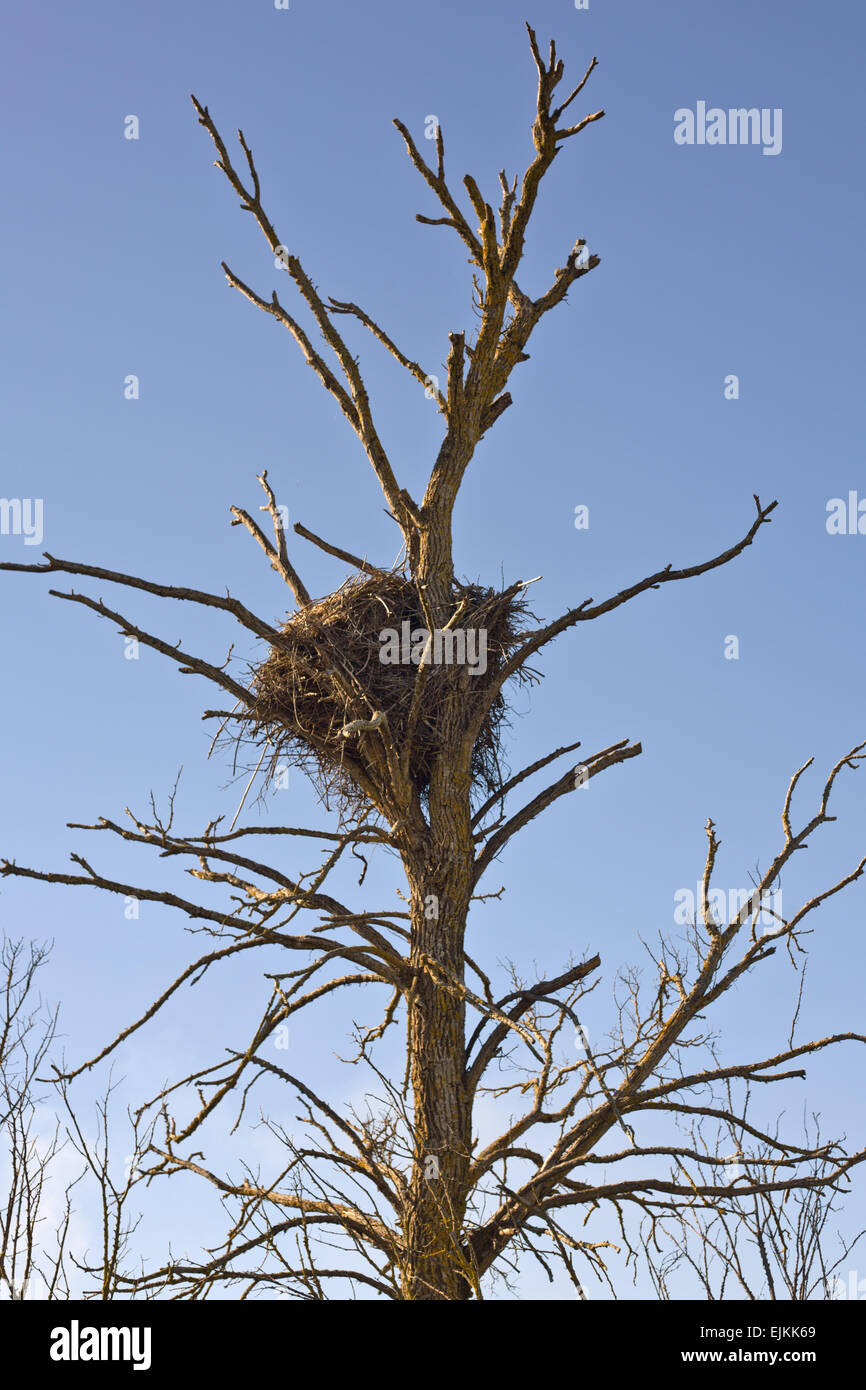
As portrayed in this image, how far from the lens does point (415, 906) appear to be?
639 cm

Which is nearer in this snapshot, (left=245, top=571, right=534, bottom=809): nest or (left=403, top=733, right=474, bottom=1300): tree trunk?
(left=403, top=733, right=474, bottom=1300): tree trunk

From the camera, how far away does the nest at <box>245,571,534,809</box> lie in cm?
668

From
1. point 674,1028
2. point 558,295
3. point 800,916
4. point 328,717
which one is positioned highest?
point 558,295

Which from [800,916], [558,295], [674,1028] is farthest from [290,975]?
[558,295]

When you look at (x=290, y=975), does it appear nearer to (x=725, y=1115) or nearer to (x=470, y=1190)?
(x=470, y=1190)

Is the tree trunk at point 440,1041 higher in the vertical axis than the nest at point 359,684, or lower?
lower

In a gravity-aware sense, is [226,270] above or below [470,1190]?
above

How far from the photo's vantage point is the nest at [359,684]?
21.9 ft

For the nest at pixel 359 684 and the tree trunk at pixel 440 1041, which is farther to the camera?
the nest at pixel 359 684

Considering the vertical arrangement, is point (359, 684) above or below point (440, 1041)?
above

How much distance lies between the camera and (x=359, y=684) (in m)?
6.48
